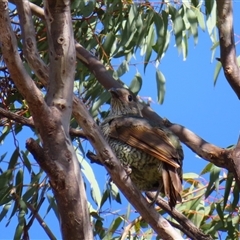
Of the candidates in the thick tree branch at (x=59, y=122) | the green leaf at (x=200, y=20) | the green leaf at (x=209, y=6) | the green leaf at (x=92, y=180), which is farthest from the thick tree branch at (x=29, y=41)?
the green leaf at (x=200, y=20)

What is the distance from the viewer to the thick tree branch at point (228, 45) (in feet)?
12.0

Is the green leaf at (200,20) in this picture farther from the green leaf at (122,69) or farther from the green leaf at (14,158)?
the green leaf at (14,158)

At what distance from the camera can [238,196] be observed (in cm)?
439

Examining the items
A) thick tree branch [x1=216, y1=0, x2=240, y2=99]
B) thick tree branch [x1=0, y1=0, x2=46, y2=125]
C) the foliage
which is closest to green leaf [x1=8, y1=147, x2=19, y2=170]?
the foliage

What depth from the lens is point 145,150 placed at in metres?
4.25

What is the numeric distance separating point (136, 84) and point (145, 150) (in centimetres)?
76

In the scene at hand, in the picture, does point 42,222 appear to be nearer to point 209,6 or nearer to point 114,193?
point 114,193

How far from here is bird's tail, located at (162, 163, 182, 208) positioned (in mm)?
3883

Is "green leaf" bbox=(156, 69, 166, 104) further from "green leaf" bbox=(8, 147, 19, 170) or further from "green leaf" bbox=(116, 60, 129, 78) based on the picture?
"green leaf" bbox=(8, 147, 19, 170)

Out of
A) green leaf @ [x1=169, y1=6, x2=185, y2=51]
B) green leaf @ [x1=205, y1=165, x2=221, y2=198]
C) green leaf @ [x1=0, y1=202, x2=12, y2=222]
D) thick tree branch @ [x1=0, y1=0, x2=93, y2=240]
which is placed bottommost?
thick tree branch @ [x1=0, y1=0, x2=93, y2=240]

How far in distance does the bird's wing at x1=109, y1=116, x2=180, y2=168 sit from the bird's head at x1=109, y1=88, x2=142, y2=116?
0.17m

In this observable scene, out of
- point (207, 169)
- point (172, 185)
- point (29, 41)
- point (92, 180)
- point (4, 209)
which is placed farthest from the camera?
point (92, 180)

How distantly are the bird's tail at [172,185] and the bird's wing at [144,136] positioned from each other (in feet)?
0.17

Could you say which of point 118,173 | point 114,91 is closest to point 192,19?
point 114,91
